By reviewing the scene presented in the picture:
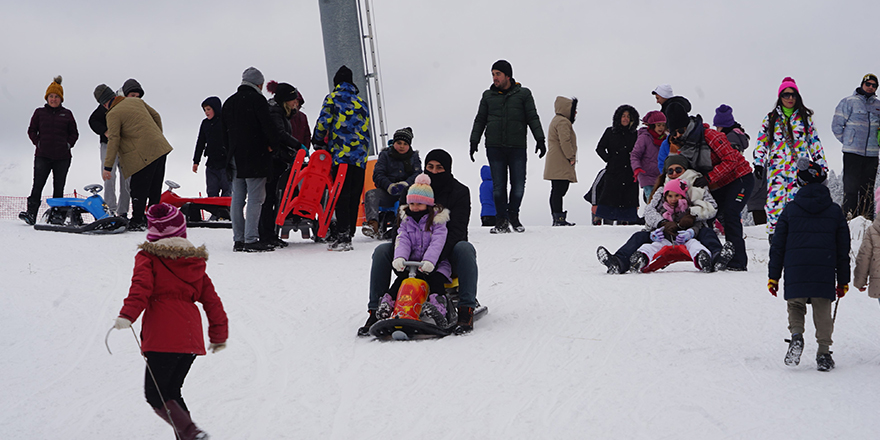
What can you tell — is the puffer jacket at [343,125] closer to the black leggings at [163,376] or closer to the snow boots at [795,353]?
the snow boots at [795,353]

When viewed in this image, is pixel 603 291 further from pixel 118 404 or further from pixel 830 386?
pixel 118 404

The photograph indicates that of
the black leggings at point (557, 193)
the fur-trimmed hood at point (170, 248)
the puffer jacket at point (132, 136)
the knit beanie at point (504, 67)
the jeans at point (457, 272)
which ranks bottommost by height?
the black leggings at point (557, 193)

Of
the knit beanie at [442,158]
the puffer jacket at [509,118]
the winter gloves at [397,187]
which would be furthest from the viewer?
the puffer jacket at [509,118]

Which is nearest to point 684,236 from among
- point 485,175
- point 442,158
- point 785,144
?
point 785,144

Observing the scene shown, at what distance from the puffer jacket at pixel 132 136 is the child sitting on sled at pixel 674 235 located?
6408 millimetres

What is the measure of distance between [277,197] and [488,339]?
211 inches

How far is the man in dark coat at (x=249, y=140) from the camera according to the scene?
355 inches

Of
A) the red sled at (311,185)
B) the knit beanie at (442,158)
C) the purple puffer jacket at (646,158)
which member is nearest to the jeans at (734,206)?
the purple puffer jacket at (646,158)

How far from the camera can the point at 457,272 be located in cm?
588

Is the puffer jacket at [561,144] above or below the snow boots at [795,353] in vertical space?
above

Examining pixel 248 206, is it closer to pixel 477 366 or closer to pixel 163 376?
pixel 477 366

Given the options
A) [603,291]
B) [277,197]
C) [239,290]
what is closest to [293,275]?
[239,290]

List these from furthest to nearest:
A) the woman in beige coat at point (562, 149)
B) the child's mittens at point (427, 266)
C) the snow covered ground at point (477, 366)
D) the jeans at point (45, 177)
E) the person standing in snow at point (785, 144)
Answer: the woman in beige coat at point (562, 149) < the jeans at point (45, 177) < the person standing in snow at point (785, 144) < the child's mittens at point (427, 266) < the snow covered ground at point (477, 366)

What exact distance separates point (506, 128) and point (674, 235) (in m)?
3.46
